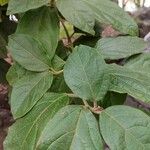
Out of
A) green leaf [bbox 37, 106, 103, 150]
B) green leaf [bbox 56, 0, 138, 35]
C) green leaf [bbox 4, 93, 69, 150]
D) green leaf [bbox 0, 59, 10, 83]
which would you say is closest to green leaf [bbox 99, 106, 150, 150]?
green leaf [bbox 37, 106, 103, 150]

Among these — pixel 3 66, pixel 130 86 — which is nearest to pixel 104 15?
pixel 130 86

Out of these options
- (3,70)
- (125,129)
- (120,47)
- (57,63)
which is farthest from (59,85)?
(3,70)

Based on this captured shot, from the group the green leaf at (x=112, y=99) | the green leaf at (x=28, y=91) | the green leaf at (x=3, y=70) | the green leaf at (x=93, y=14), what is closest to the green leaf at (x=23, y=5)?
the green leaf at (x=93, y=14)

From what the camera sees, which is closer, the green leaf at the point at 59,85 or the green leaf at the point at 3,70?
the green leaf at the point at 59,85

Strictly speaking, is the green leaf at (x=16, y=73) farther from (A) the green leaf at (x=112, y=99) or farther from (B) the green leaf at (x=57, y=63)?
(A) the green leaf at (x=112, y=99)

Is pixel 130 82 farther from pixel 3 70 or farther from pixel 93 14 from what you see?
pixel 3 70

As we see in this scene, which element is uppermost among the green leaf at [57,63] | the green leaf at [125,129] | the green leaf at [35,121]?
the green leaf at [57,63]

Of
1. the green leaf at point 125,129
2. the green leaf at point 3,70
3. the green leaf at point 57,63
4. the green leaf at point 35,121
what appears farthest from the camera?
the green leaf at point 3,70
